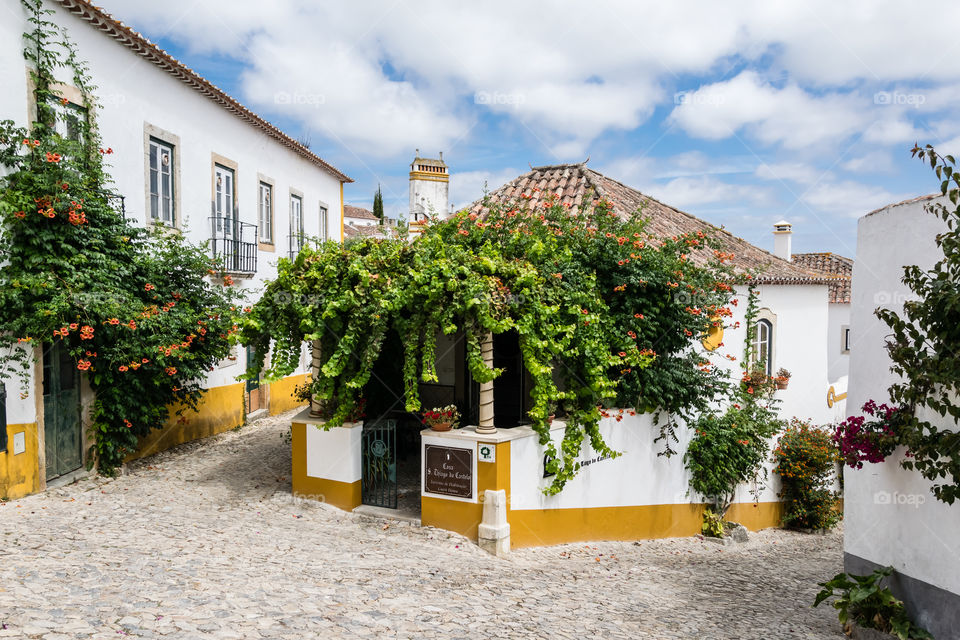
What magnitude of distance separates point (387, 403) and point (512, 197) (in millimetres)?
5542

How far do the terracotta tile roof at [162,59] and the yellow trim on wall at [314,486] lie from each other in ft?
20.7

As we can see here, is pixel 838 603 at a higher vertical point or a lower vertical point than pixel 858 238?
lower

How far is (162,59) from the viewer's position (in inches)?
417

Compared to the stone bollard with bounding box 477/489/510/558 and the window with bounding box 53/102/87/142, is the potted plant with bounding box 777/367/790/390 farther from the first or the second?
the window with bounding box 53/102/87/142

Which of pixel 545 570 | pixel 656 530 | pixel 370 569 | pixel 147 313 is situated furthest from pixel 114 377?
pixel 656 530

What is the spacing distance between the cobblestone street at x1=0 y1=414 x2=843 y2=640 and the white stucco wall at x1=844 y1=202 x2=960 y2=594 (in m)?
1.01

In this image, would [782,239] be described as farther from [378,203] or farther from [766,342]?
[378,203]

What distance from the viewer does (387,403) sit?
10547 mm

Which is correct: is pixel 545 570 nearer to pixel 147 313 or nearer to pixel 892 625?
pixel 892 625

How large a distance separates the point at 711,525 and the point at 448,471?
219 inches

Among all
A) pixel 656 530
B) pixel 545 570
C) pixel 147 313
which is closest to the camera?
pixel 545 570

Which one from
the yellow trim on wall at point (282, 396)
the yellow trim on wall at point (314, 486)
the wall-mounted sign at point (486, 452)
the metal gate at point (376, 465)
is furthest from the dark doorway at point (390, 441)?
the yellow trim on wall at point (282, 396)

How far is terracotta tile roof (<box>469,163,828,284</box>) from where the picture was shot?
520 inches

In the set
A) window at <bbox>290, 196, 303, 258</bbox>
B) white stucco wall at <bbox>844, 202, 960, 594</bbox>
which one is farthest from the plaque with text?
window at <bbox>290, 196, 303, 258</bbox>
